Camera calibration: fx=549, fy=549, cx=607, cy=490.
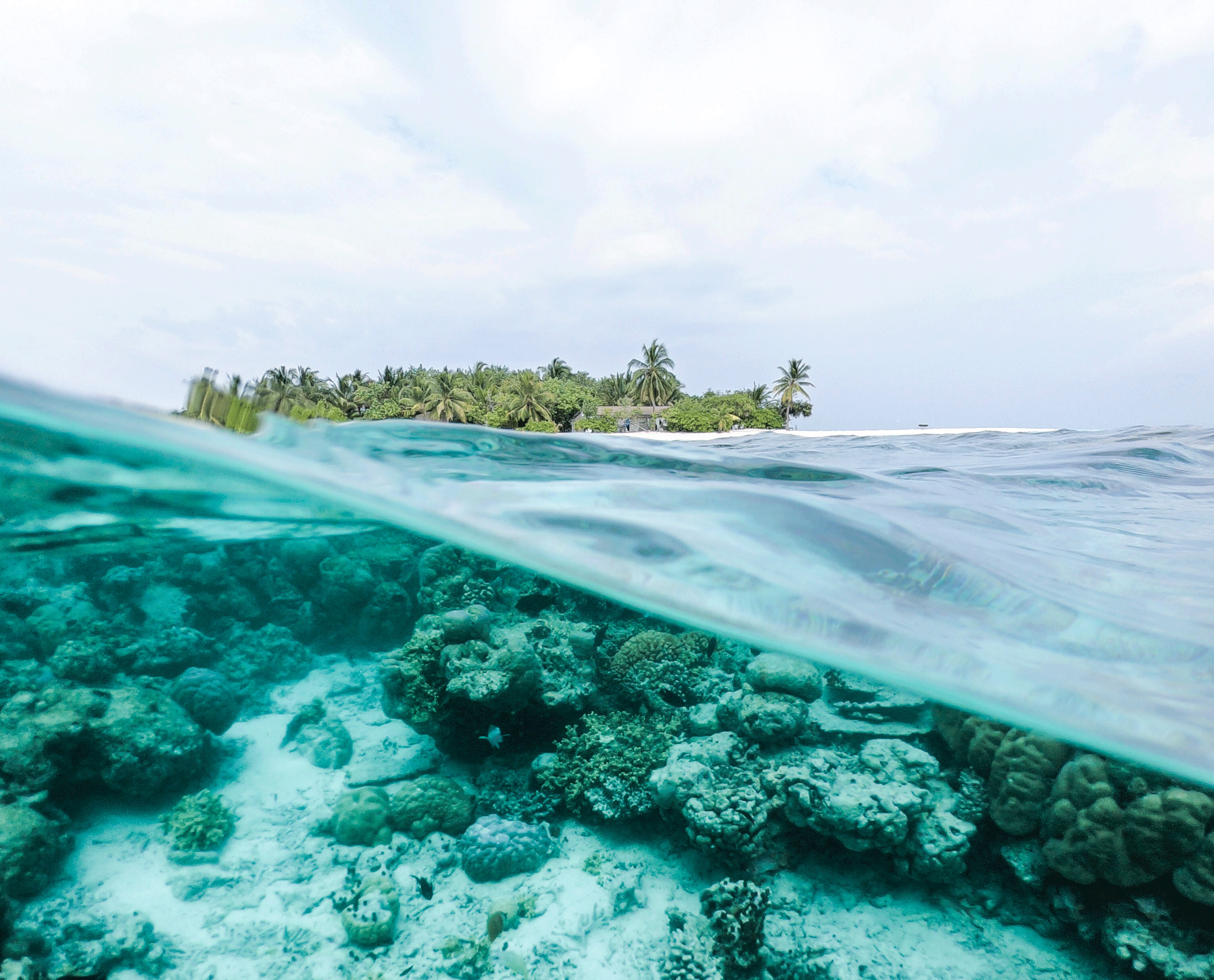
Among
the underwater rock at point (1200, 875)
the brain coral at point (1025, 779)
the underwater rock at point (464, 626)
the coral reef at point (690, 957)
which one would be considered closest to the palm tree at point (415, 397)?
the underwater rock at point (464, 626)

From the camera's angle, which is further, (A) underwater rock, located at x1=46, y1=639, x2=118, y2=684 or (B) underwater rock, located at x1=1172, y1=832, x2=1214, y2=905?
(A) underwater rock, located at x1=46, y1=639, x2=118, y2=684

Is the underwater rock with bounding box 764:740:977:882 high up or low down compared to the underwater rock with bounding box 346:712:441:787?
up

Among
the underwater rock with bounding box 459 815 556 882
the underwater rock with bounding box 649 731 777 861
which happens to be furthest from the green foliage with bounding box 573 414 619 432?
the underwater rock with bounding box 459 815 556 882

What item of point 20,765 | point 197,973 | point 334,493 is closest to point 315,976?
point 197,973

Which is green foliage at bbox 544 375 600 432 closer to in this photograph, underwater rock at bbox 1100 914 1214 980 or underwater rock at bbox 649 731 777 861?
underwater rock at bbox 649 731 777 861

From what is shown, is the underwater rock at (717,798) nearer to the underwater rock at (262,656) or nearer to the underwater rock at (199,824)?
the underwater rock at (199,824)

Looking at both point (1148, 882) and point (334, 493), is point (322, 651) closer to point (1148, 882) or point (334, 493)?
point (334, 493)

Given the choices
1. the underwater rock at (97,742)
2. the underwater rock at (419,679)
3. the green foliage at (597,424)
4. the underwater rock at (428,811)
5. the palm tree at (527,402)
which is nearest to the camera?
the underwater rock at (97,742)
